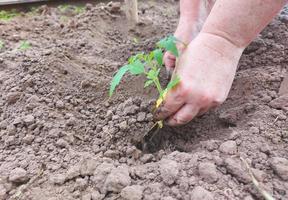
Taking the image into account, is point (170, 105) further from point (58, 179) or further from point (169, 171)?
point (58, 179)

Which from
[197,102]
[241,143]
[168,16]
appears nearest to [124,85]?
[197,102]

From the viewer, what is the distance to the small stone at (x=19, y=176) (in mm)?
1259

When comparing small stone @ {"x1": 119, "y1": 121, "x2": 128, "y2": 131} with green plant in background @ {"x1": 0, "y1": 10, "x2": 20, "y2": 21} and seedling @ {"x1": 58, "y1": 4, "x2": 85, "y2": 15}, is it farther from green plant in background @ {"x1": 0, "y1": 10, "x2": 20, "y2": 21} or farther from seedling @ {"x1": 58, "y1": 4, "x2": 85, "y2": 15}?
green plant in background @ {"x1": 0, "y1": 10, "x2": 20, "y2": 21}

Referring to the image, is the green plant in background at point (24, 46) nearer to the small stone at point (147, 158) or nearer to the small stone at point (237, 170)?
the small stone at point (147, 158)

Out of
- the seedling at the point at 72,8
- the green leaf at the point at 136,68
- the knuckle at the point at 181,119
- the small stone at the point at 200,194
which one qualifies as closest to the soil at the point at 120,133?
the small stone at the point at 200,194

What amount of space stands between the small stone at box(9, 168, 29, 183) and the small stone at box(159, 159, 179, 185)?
0.44 meters

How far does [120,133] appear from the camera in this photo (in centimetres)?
146

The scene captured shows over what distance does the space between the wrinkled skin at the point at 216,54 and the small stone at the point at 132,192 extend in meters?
0.32

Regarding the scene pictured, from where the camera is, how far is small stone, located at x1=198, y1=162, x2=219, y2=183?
115 cm

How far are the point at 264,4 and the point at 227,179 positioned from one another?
0.56 metres

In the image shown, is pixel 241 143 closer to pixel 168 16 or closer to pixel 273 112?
pixel 273 112

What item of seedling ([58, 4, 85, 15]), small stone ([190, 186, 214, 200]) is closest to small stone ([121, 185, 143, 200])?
small stone ([190, 186, 214, 200])

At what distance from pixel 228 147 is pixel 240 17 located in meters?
0.42

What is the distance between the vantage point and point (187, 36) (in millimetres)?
1771
